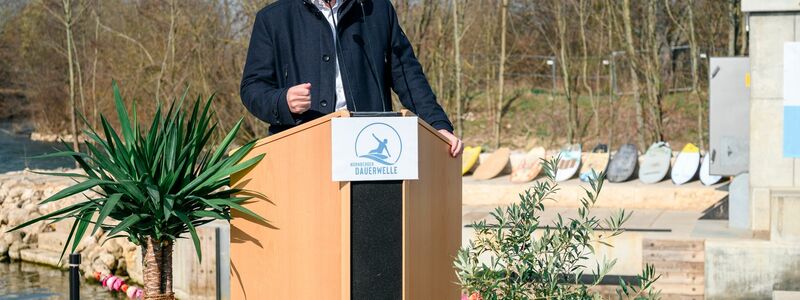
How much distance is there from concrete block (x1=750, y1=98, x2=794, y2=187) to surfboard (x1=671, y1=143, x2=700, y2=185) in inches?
200

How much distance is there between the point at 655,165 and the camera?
14258 mm

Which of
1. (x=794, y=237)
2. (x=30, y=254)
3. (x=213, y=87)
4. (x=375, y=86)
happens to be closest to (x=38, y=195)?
(x=30, y=254)

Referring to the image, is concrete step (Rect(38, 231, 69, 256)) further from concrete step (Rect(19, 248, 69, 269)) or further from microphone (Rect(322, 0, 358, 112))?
microphone (Rect(322, 0, 358, 112))

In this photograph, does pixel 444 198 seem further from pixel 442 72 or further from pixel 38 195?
pixel 442 72

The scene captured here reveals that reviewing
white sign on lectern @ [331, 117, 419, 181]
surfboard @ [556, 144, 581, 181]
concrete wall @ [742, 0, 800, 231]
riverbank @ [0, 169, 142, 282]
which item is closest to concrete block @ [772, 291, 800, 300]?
concrete wall @ [742, 0, 800, 231]

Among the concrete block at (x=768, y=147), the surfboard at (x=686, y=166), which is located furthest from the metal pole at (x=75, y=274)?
the surfboard at (x=686, y=166)

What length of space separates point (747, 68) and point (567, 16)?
1388cm

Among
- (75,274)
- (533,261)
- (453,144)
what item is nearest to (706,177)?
(75,274)

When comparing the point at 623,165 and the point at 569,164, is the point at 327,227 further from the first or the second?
the point at 569,164

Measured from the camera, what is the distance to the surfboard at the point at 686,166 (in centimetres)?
1365

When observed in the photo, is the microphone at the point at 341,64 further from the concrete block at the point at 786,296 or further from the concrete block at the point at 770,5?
the concrete block at the point at 770,5

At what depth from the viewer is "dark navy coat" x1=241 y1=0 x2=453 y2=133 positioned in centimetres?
363

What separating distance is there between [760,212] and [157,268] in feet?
18.0

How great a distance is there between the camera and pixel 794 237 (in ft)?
25.0
